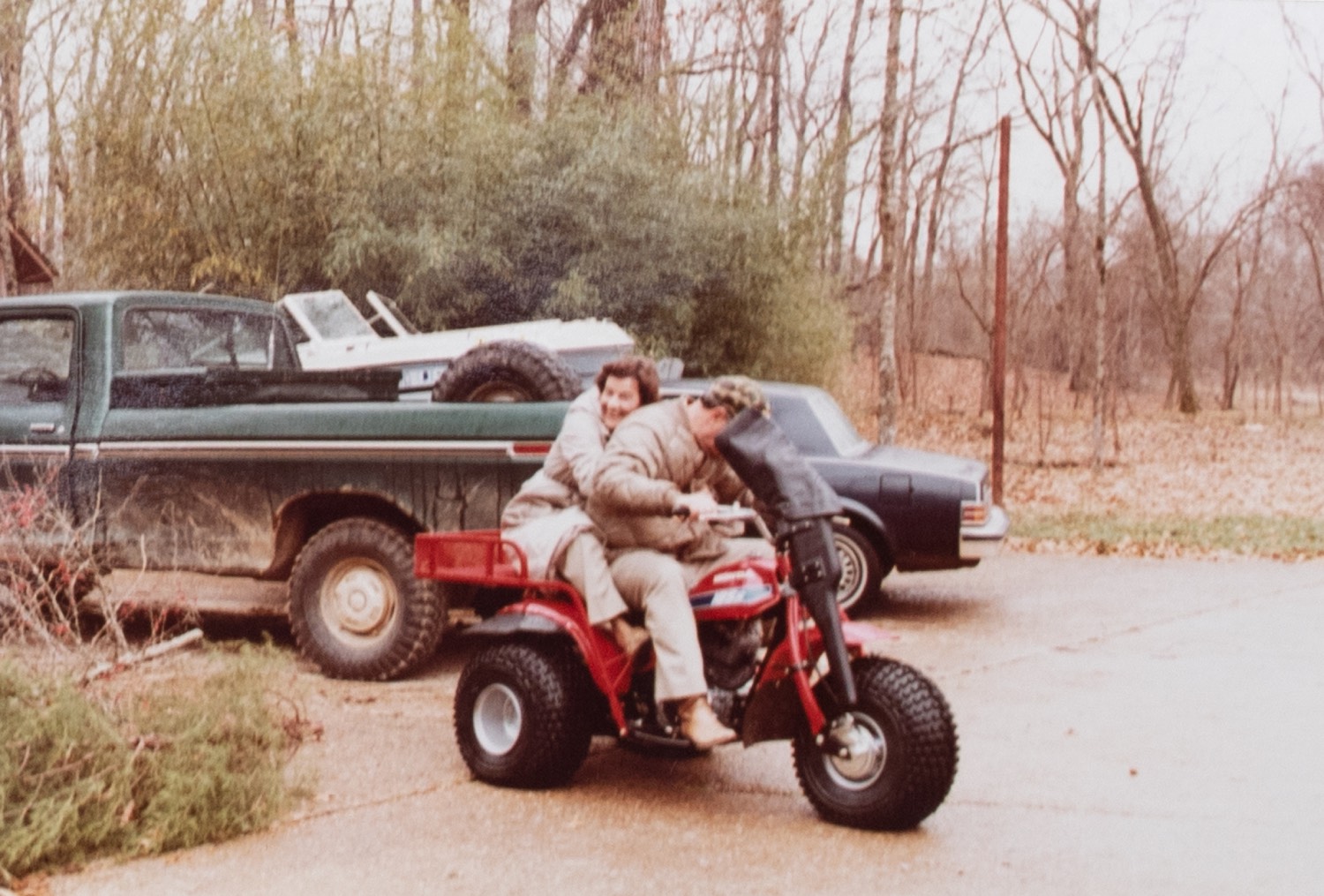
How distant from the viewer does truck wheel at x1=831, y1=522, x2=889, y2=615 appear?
10039 mm

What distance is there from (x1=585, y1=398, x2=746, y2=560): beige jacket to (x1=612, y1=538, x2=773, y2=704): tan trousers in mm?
73

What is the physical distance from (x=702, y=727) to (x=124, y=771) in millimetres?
1862

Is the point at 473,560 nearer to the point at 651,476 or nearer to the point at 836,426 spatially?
the point at 651,476

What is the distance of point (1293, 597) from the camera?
11.4 meters

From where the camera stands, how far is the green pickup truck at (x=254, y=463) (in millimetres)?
7445

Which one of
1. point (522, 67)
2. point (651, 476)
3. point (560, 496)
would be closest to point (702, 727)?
point (651, 476)

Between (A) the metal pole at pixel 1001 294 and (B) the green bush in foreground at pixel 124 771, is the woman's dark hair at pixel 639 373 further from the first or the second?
(A) the metal pole at pixel 1001 294

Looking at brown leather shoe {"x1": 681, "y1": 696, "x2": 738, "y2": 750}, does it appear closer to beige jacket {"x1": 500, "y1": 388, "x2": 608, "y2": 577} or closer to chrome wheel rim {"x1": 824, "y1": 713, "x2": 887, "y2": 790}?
chrome wheel rim {"x1": 824, "y1": 713, "x2": 887, "y2": 790}

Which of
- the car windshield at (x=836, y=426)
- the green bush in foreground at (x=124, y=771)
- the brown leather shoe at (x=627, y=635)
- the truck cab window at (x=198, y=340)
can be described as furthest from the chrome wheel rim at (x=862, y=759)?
the car windshield at (x=836, y=426)

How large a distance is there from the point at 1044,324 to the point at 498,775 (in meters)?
40.2

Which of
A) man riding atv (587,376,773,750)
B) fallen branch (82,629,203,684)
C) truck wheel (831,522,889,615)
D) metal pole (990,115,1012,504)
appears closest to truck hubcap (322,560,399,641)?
fallen branch (82,629,203,684)

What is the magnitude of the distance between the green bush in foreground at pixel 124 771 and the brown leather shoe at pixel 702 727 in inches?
55.6

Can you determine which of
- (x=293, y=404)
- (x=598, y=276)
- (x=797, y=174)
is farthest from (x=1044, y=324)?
(x=293, y=404)

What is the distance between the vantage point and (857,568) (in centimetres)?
1009
